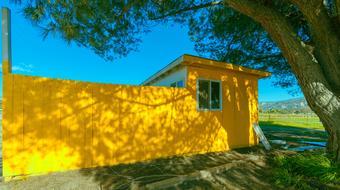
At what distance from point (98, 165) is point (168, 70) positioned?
145 inches

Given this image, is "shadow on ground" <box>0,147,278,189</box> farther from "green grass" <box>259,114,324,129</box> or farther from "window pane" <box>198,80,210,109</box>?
"green grass" <box>259,114,324,129</box>

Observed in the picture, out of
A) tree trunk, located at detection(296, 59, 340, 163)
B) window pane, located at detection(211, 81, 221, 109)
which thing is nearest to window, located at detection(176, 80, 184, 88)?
window pane, located at detection(211, 81, 221, 109)

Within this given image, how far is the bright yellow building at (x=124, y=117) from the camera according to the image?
3750mm

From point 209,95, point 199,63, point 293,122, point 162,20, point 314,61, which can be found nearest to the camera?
point 314,61

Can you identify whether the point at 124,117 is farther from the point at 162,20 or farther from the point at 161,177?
the point at 162,20

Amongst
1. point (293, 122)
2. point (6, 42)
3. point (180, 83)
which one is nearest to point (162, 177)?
point (180, 83)

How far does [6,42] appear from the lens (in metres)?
3.75

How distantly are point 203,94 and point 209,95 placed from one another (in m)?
0.24

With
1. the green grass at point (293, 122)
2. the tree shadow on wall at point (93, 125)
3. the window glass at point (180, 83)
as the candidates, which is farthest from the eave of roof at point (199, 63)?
the green grass at point (293, 122)

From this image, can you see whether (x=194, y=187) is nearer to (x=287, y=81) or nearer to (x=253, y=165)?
(x=253, y=165)

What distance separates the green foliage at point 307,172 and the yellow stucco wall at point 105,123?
236 centimetres

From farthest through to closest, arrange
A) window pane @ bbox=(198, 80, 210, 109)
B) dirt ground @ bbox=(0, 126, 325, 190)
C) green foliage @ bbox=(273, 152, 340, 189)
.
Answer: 1. window pane @ bbox=(198, 80, 210, 109)
2. green foliage @ bbox=(273, 152, 340, 189)
3. dirt ground @ bbox=(0, 126, 325, 190)

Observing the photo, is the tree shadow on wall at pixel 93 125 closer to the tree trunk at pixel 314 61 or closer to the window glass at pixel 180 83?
the window glass at pixel 180 83

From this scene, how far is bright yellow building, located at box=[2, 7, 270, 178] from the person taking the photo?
3.75 metres
